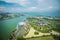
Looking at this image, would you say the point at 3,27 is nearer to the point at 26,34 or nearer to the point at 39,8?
the point at 26,34

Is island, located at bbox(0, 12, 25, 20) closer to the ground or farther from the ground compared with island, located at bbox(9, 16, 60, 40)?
farther from the ground

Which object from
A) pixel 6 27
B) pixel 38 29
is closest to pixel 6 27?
pixel 6 27

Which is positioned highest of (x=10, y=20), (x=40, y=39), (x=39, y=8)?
(x=39, y=8)

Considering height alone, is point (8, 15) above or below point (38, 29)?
above

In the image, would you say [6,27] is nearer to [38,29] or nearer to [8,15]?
[8,15]

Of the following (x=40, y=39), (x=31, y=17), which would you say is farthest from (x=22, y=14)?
(x=40, y=39)

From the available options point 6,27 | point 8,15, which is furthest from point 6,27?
point 8,15

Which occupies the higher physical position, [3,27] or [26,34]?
[3,27]

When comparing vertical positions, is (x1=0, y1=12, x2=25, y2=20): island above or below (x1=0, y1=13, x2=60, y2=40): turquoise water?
above

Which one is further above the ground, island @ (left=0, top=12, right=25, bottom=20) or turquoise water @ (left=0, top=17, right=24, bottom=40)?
island @ (left=0, top=12, right=25, bottom=20)

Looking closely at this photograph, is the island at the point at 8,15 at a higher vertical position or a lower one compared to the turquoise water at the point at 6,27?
higher

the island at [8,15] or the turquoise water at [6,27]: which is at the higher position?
the island at [8,15]
